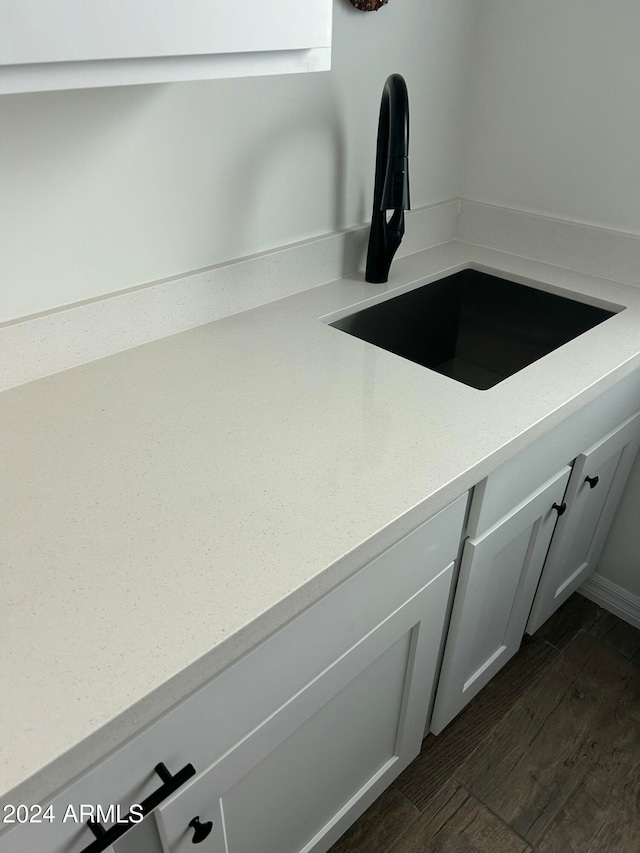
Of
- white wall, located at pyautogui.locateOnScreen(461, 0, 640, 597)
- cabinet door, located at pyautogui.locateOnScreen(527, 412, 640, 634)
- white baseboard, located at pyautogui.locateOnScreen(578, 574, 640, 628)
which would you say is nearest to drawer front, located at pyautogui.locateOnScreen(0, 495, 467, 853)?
cabinet door, located at pyautogui.locateOnScreen(527, 412, 640, 634)

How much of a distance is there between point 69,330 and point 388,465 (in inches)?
22.8

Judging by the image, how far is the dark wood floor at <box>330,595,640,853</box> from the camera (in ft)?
4.34

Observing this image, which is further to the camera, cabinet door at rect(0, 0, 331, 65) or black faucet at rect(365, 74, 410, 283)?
black faucet at rect(365, 74, 410, 283)

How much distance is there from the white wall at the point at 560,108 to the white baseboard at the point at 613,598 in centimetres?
97

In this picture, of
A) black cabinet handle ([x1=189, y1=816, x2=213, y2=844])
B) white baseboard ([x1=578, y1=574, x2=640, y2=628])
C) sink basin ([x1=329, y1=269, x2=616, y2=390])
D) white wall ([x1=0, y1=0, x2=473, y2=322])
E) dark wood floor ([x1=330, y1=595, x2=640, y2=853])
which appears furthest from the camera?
white baseboard ([x1=578, y1=574, x2=640, y2=628])

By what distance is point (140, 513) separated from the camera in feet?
2.57

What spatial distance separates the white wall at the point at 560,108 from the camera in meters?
1.34

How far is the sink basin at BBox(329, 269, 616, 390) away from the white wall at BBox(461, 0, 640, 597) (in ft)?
0.75

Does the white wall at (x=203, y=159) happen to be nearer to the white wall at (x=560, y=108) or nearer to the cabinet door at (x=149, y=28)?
the white wall at (x=560, y=108)

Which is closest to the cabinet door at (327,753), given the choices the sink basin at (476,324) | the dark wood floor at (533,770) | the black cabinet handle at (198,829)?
the black cabinet handle at (198,829)

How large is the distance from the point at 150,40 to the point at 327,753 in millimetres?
996

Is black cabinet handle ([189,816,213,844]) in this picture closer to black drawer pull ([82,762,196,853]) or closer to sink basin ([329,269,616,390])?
black drawer pull ([82,762,196,853])

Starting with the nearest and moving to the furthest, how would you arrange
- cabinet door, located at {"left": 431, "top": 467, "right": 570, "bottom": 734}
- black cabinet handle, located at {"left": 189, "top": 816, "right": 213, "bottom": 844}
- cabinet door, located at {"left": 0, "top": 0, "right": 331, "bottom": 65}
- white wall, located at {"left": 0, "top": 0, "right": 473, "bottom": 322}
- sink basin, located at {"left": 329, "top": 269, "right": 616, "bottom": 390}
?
cabinet door, located at {"left": 0, "top": 0, "right": 331, "bottom": 65} < black cabinet handle, located at {"left": 189, "top": 816, "right": 213, "bottom": 844} < white wall, located at {"left": 0, "top": 0, "right": 473, "bottom": 322} < cabinet door, located at {"left": 431, "top": 467, "right": 570, "bottom": 734} < sink basin, located at {"left": 329, "top": 269, "right": 616, "bottom": 390}

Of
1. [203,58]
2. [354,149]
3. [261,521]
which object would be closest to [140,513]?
[261,521]
